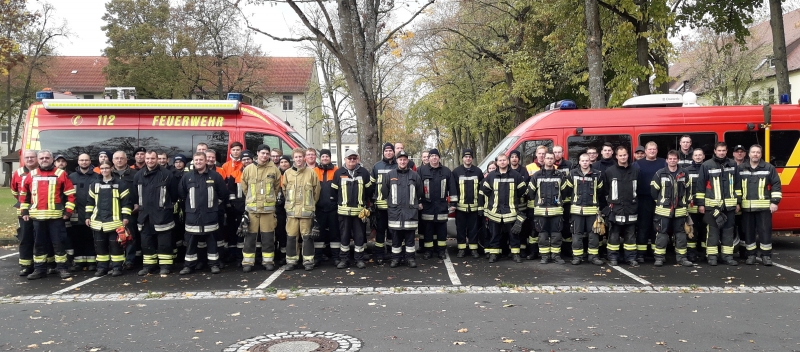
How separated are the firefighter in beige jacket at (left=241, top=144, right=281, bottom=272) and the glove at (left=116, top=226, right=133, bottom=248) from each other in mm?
1542

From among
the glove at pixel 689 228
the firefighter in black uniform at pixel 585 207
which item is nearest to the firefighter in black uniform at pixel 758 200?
the glove at pixel 689 228

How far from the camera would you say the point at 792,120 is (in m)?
9.66

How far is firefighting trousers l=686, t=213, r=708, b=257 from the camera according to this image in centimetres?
892

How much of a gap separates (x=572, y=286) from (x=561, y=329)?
73.9 inches

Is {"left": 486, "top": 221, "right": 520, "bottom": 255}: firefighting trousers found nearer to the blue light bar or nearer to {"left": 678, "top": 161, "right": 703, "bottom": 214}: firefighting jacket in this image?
{"left": 678, "top": 161, "right": 703, "bottom": 214}: firefighting jacket

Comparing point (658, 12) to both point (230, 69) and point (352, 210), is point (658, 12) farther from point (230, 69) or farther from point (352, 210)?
point (230, 69)

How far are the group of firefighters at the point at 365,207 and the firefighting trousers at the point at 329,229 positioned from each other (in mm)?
22

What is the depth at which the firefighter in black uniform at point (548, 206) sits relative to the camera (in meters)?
8.67

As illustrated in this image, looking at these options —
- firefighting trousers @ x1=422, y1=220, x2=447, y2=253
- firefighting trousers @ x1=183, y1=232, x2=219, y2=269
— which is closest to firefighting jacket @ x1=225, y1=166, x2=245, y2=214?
firefighting trousers @ x1=183, y1=232, x2=219, y2=269

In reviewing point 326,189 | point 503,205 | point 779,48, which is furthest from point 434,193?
point 779,48

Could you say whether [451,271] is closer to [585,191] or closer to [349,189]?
[349,189]

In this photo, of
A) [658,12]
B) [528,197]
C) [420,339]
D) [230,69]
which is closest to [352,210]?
[528,197]

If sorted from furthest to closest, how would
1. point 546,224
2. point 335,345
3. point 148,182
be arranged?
1. point 546,224
2. point 148,182
3. point 335,345

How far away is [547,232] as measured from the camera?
8.82 metres
